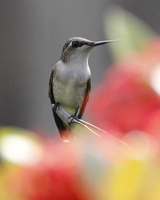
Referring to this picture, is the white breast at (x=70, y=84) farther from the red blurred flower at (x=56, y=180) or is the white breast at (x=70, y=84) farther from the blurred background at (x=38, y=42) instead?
the blurred background at (x=38, y=42)

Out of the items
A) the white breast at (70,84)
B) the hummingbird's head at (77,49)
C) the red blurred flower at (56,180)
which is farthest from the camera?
the white breast at (70,84)

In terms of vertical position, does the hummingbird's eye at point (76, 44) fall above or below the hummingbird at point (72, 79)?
above

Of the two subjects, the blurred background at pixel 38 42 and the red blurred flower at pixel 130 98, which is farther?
the blurred background at pixel 38 42

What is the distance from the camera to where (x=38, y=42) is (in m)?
2.07

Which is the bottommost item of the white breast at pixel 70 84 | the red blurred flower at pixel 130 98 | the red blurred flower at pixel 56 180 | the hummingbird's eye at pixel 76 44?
the white breast at pixel 70 84

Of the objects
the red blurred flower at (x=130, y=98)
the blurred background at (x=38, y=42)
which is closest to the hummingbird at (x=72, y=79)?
the red blurred flower at (x=130, y=98)

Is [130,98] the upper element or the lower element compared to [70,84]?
upper

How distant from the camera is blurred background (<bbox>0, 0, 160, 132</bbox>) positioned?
1977 millimetres

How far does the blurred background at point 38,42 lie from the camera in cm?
198

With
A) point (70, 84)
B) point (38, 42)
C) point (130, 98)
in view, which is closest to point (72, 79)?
point (70, 84)

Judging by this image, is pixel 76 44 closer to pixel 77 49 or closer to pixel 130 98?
pixel 77 49

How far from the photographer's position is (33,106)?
6.89 ft

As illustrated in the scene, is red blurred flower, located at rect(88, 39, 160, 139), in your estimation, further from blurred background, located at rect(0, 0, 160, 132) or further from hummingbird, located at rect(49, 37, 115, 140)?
blurred background, located at rect(0, 0, 160, 132)

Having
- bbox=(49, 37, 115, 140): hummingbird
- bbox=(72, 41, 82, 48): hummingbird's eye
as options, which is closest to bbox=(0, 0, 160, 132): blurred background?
bbox=(49, 37, 115, 140): hummingbird
